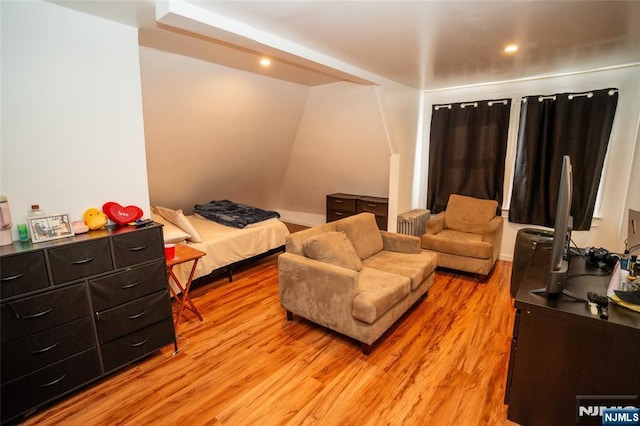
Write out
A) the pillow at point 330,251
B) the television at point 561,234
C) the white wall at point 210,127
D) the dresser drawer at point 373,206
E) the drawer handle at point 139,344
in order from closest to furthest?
the television at point 561,234
the drawer handle at point 139,344
the pillow at point 330,251
the white wall at point 210,127
the dresser drawer at point 373,206

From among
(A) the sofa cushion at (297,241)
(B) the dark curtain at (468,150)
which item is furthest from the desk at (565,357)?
(B) the dark curtain at (468,150)

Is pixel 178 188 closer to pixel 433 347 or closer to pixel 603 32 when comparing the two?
pixel 433 347

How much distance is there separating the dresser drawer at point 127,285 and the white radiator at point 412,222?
312 centimetres

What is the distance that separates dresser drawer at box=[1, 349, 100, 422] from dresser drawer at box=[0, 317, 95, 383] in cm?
4

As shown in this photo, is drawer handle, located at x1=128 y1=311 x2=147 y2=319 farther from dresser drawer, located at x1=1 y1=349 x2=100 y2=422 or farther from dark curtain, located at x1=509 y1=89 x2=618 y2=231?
dark curtain, located at x1=509 y1=89 x2=618 y2=231

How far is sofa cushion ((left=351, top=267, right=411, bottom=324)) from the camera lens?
7.52 ft

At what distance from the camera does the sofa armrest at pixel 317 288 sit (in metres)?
2.40

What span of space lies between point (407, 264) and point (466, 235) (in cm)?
146

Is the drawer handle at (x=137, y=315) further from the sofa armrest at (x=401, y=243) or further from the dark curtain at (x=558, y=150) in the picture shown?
the dark curtain at (x=558, y=150)

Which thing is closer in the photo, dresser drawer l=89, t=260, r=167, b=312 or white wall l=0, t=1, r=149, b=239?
white wall l=0, t=1, r=149, b=239

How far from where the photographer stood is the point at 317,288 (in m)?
2.56

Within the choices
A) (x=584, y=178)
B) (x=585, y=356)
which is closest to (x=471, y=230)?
(x=584, y=178)

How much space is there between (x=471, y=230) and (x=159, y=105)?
3981 mm

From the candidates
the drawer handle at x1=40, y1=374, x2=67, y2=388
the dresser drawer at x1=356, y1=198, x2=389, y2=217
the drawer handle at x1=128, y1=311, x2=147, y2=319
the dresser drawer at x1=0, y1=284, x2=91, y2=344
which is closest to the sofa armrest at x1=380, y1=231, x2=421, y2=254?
the dresser drawer at x1=356, y1=198, x2=389, y2=217
